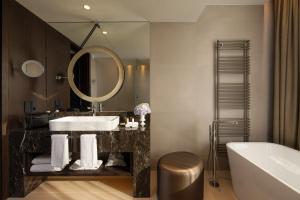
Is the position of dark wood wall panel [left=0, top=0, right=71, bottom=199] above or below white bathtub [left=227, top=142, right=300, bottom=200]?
above

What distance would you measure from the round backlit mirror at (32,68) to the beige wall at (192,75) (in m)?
1.61

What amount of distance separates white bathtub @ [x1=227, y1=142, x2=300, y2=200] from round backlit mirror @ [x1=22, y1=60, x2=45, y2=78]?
276cm

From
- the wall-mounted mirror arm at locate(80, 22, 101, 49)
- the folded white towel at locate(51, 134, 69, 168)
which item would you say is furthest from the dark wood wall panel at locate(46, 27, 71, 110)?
the folded white towel at locate(51, 134, 69, 168)

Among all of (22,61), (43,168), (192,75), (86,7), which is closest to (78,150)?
(43,168)

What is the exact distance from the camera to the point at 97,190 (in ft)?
8.49

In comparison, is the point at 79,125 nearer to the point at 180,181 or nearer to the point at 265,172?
the point at 180,181

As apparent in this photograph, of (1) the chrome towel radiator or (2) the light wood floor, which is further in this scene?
(1) the chrome towel radiator

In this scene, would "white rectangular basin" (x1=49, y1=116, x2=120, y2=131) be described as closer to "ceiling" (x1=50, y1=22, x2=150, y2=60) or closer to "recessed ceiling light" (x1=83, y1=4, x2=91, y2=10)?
"ceiling" (x1=50, y1=22, x2=150, y2=60)

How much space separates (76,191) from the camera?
101 inches

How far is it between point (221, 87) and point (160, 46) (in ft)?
3.94

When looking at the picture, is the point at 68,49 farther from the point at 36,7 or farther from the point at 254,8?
the point at 254,8

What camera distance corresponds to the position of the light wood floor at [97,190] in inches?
95.3

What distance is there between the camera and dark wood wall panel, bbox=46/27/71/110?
292 centimetres

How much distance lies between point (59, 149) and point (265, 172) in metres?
2.20
